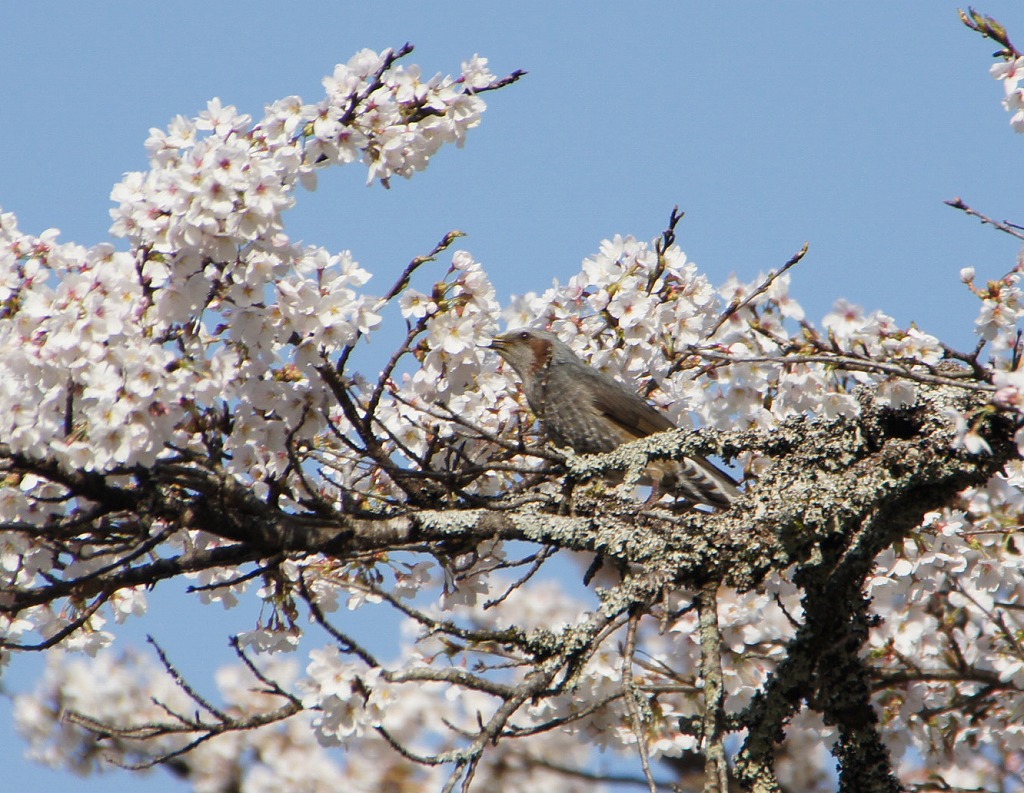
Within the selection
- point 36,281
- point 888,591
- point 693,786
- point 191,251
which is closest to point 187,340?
point 191,251

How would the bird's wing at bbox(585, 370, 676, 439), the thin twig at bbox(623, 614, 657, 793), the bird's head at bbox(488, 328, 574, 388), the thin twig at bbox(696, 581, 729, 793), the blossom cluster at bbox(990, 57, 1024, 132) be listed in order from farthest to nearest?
the bird's head at bbox(488, 328, 574, 388), the bird's wing at bbox(585, 370, 676, 439), the blossom cluster at bbox(990, 57, 1024, 132), the thin twig at bbox(696, 581, 729, 793), the thin twig at bbox(623, 614, 657, 793)

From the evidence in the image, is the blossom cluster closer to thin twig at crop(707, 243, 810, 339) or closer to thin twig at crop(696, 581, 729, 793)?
thin twig at crop(707, 243, 810, 339)

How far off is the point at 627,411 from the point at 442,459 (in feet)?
4.00

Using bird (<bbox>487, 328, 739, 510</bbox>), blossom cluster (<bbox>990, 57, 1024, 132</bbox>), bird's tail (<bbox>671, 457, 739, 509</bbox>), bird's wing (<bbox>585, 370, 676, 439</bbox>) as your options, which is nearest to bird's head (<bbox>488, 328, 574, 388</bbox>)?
bird (<bbox>487, 328, 739, 510</bbox>)

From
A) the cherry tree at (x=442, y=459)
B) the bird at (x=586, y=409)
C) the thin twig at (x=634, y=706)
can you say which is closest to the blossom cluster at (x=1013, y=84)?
the cherry tree at (x=442, y=459)

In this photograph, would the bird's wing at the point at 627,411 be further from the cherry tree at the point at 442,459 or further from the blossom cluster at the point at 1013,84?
the blossom cluster at the point at 1013,84

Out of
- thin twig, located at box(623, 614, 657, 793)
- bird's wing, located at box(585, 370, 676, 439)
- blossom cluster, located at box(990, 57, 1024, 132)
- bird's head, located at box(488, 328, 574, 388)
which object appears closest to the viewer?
thin twig, located at box(623, 614, 657, 793)

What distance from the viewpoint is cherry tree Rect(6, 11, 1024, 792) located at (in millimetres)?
3084

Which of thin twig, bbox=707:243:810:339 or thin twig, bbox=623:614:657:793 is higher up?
thin twig, bbox=707:243:810:339

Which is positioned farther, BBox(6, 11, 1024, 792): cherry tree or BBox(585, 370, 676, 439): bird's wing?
BBox(585, 370, 676, 439): bird's wing

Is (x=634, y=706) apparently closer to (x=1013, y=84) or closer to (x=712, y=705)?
(x=712, y=705)

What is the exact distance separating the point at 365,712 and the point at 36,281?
1789mm

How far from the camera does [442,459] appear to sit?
4.83m

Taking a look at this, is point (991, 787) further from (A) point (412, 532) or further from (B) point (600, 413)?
(A) point (412, 532)
